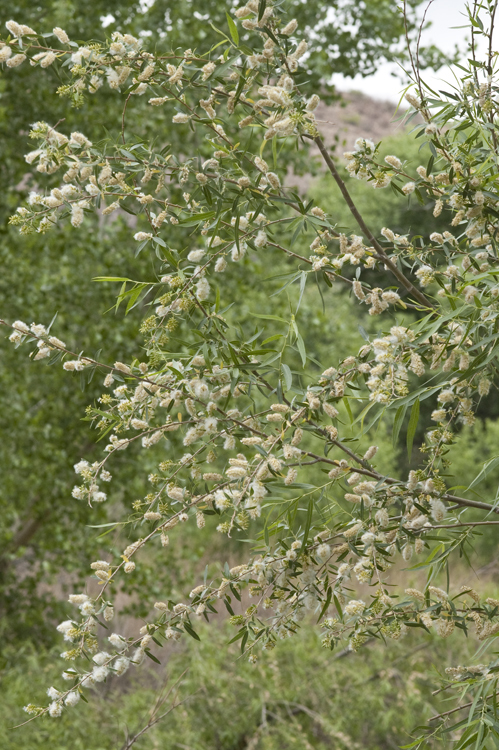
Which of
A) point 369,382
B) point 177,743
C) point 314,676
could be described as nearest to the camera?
point 369,382

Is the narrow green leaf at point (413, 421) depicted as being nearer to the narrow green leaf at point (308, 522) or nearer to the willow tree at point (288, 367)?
the willow tree at point (288, 367)

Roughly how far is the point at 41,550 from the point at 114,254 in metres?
1.63

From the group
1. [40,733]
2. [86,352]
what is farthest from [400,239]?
[40,733]


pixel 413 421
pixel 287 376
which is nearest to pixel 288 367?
pixel 287 376

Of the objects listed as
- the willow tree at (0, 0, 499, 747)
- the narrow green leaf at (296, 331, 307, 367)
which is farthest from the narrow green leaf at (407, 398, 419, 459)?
the narrow green leaf at (296, 331, 307, 367)

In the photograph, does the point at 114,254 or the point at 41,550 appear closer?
the point at 114,254

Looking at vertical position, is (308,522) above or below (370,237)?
below

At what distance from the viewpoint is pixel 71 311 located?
3.62 metres

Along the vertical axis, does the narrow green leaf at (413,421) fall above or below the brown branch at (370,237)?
below

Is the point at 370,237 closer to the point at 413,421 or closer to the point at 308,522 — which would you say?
the point at 413,421

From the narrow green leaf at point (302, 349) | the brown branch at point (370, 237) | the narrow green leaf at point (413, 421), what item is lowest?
the narrow green leaf at point (413, 421)

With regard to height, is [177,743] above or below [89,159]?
below

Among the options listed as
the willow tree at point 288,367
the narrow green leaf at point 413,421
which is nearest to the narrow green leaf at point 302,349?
the willow tree at point 288,367

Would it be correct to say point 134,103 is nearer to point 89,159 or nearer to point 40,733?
point 89,159
